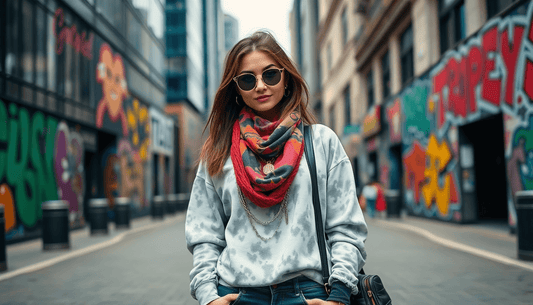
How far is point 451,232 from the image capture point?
12.2 m

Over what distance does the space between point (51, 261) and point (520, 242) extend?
282 inches

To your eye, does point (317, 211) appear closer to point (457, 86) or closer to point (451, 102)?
A: point (457, 86)

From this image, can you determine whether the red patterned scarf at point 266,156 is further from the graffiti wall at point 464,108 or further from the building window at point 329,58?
the building window at point 329,58

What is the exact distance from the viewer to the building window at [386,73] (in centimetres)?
2369

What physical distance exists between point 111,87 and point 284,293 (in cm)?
1963

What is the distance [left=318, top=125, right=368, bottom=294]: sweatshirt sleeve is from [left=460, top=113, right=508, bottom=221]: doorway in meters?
12.5

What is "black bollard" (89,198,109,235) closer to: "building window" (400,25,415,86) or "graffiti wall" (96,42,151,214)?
"graffiti wall" (96,42,151,214)

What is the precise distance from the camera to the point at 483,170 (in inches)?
586

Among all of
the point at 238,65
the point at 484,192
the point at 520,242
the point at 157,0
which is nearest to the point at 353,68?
the point at 157,0

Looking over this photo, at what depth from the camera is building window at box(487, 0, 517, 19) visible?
11.5 meters

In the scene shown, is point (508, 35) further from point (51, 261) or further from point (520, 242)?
point (51, 261)

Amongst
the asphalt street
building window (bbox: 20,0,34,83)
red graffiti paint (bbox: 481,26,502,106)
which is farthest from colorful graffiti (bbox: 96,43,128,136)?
red graffiti paint (bbox: 481,26,502,106)

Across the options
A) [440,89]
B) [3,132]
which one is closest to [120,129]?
[3,132]

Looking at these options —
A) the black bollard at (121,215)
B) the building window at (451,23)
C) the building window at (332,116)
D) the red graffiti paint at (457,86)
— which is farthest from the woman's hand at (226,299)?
the building window at (332,116)
